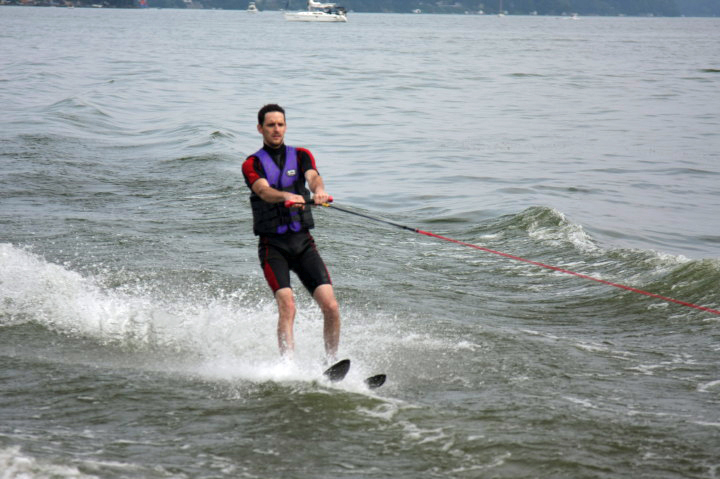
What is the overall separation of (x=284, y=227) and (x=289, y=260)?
0.26m

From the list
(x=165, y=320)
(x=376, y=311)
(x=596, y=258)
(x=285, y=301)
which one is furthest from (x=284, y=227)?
(x=596, y=258)

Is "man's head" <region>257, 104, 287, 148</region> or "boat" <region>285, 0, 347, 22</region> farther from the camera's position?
"boat" <region>285, 0, 347, 22</region>

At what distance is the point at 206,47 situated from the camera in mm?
74312

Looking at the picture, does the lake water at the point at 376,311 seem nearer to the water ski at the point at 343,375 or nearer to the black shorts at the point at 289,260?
the water ski at the point at 343,375

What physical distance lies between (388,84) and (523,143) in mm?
20237

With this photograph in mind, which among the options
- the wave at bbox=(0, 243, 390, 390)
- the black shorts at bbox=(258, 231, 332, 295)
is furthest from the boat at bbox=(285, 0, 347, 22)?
the black shorts at bbox=(258, 231, 332, 295)

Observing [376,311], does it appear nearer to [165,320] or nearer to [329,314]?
[165,320]

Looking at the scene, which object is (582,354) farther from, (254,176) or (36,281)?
(36,281)

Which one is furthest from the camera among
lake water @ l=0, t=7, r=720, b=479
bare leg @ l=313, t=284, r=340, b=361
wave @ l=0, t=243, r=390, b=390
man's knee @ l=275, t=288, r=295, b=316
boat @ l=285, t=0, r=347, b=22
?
boat @ l=285, t=0, r=347, b=22

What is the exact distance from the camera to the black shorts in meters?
6.34

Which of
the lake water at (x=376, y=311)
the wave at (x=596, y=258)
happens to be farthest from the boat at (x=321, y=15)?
the wave at (x=596, y=258)

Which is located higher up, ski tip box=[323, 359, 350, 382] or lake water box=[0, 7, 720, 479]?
ski tip box=[323, 359, 350, 382]

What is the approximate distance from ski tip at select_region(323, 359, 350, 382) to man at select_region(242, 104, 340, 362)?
320 mm

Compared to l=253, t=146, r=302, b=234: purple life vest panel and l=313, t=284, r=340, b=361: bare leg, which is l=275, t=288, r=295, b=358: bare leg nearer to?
l=313, t=284, r=340, b=361: bare leg
